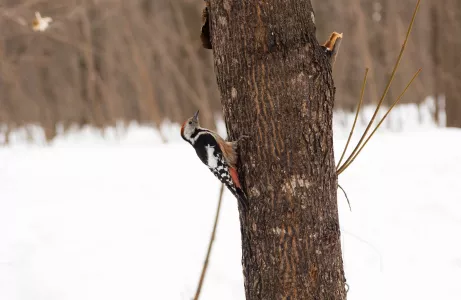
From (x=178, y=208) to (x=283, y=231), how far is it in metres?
2.91

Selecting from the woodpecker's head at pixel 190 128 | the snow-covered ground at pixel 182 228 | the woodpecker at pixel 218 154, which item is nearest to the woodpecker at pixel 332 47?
the woodpecker at pixel 218 154

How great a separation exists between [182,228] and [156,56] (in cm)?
822

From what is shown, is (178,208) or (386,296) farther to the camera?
(178,208)

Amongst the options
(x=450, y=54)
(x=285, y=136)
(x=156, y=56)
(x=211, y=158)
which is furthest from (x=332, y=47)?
(x=156, y=56)

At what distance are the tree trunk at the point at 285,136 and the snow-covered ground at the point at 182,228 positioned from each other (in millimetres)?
1821

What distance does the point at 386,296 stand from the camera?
3.30 meters

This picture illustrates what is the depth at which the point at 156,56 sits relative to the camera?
A: 1174 centimetres

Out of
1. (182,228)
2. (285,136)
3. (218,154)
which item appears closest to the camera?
(285,136)

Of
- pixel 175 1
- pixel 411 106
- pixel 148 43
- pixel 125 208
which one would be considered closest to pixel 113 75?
pixel 148 43

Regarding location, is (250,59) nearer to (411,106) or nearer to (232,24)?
Answer: (232,24)

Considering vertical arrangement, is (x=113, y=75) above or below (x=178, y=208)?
above

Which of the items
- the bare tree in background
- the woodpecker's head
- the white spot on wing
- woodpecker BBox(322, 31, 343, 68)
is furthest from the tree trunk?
the bare tree in background

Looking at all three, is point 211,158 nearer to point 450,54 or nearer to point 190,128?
point 190,128

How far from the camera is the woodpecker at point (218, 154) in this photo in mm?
1865
